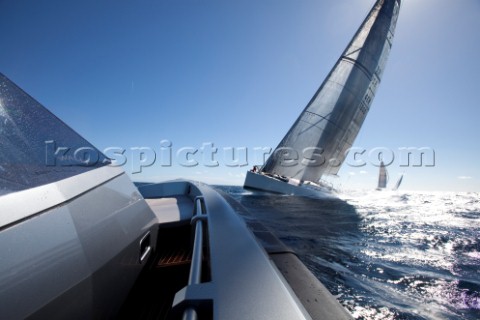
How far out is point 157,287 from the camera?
144 centimetres

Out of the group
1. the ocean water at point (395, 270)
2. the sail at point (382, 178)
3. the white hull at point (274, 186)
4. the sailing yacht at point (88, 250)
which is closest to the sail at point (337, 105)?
the white hull at point (274, 186)

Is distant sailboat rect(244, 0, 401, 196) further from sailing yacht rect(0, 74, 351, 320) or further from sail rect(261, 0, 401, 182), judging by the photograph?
sailing yacht rect(0, 74, 351, 320)

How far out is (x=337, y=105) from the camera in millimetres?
16141

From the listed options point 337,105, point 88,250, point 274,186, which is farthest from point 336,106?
point 88,250

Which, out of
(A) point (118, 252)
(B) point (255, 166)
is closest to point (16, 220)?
(A) point (118, 252)

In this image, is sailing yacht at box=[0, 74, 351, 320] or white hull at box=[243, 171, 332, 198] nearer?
sailing yacht at box=[0, 74, 351, 320]

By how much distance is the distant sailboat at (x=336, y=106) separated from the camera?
1611cm

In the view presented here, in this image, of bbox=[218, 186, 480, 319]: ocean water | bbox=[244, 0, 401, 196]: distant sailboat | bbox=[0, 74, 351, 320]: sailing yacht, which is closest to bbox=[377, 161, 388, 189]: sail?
bbox=[244, 0, 401, 196]: distant sailboat

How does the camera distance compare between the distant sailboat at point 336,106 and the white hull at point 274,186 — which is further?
the distant sailboat at point 336,106

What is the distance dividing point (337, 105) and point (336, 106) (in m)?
0.12

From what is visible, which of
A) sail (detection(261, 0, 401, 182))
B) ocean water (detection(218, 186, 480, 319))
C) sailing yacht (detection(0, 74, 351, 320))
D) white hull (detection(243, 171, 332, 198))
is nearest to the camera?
sailing yacht (detection(0, 74, 351, 320))

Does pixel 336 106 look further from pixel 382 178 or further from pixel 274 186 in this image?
pixel 382 178

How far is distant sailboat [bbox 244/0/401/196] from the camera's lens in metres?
16.1

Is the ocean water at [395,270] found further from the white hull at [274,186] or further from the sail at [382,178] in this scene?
the sail at [382,178]
